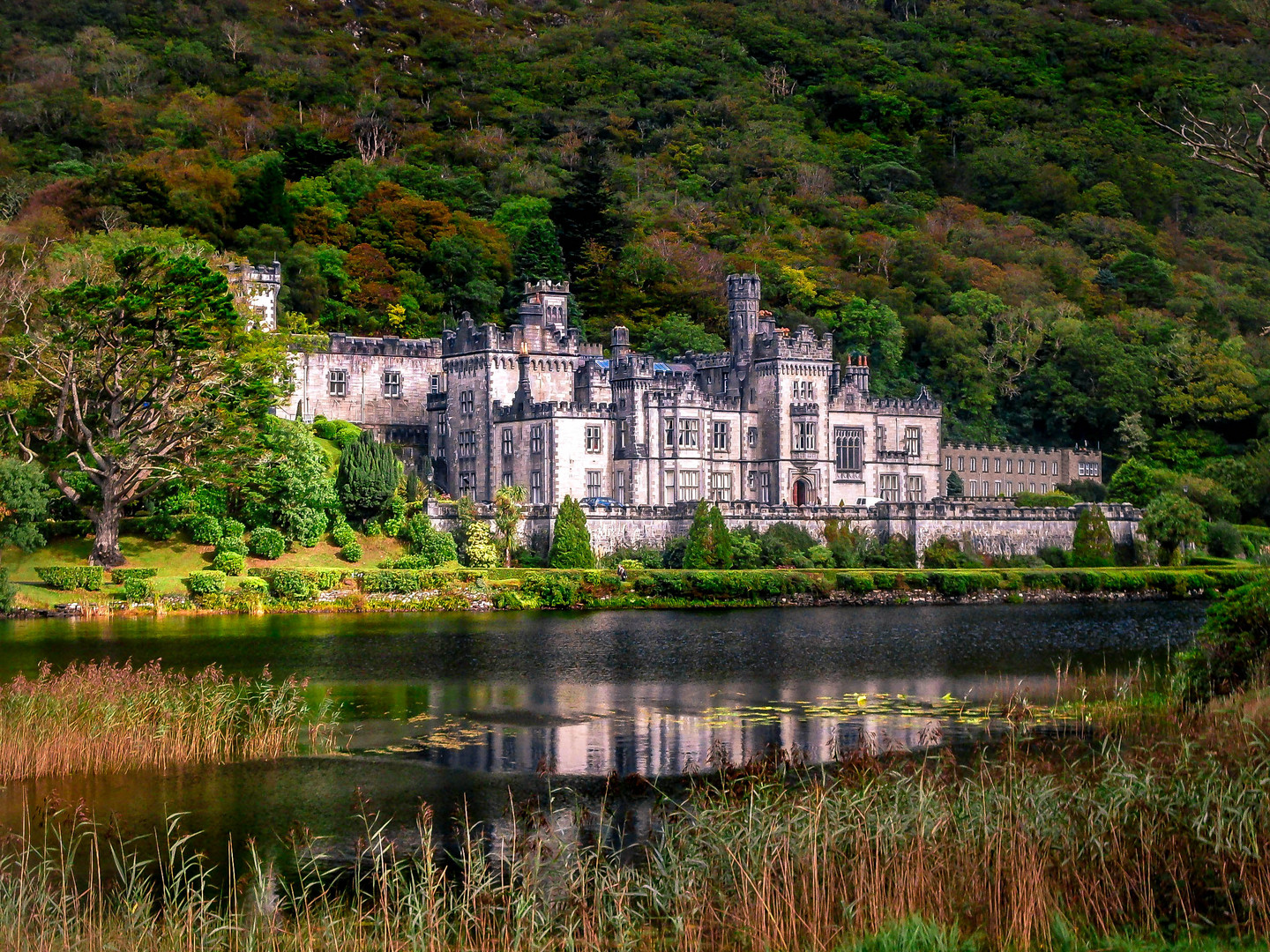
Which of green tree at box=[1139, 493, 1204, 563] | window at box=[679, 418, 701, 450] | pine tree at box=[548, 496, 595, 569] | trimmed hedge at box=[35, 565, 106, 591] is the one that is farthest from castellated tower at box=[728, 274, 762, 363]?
trimmed hedge at box=[35, 565, 106, 591]

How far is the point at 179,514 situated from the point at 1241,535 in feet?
185

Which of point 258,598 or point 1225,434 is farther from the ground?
point 1225,434

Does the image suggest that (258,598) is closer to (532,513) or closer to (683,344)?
(532,513)

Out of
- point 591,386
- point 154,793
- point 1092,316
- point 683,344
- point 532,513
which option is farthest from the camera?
point 1092,316

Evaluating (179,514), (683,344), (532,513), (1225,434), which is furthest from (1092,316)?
(179,514)

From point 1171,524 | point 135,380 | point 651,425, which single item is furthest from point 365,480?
point 1171,524

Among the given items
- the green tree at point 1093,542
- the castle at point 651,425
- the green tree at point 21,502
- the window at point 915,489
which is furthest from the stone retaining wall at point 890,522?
the green tree at point 21,502

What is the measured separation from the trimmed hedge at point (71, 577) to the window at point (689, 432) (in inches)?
1280

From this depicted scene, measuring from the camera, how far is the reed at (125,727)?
26.0 m

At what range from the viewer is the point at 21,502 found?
6122 cm

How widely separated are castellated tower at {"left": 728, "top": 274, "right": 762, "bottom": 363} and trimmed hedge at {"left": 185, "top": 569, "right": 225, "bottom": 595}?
35798 millimetres

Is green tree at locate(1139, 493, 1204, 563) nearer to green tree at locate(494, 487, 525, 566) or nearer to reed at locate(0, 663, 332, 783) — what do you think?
green tree at locate(494, 487, 525, 566)

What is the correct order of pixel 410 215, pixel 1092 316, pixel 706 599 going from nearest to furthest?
pixel 706 599
pixel 410 215
pixel 1092 316

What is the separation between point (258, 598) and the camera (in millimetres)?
62250
